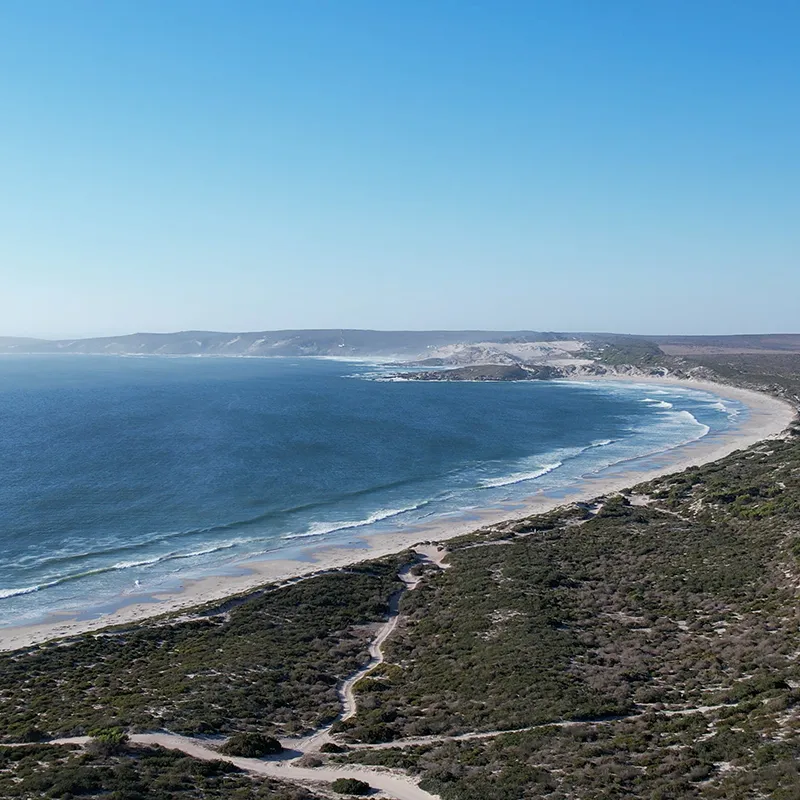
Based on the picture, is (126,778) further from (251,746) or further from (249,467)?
(249,467)

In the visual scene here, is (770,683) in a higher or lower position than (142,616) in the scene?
higher

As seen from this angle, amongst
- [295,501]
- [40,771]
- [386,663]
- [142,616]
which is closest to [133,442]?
[295,501]

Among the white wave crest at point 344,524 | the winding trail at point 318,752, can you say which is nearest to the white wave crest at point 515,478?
the white wave crest at point 344,524

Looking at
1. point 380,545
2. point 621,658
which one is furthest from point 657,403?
point 621,658

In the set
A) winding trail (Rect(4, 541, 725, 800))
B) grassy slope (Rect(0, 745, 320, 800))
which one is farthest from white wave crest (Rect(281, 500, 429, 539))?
grassy slope (Rect(0, 745, 320, 800))

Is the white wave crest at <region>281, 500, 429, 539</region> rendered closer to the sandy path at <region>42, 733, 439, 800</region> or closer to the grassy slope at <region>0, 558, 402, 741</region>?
the grassy slope at <region>0, 558, 402, 741</region>

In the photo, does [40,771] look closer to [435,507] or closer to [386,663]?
[386,663]

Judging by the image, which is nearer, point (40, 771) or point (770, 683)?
point (40, 771)
